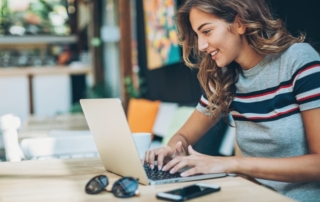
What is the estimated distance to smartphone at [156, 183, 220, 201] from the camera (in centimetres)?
112

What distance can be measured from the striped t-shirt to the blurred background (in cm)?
79

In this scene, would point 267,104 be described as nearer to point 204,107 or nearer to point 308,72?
point 308,72

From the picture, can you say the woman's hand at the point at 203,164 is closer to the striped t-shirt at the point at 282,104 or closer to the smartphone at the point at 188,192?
the smartphone at the point at 188,192

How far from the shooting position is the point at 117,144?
4.57 feet

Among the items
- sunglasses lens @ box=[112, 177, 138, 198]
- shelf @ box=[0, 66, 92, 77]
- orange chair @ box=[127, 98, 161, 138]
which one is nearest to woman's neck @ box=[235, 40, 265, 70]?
sunglasses lens @ box=[112, 177, 138, 198]

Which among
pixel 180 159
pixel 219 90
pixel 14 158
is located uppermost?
pixel 219 90

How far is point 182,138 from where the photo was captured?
192cm

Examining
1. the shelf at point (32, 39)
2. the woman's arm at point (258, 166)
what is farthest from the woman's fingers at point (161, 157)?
the shelf at point (32, 39)

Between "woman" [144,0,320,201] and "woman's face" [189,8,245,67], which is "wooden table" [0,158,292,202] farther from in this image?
"woman's face" [189,8,245,67]

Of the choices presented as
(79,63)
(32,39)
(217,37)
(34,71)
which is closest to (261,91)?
(217,37)

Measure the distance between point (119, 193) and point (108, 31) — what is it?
652 centimetres

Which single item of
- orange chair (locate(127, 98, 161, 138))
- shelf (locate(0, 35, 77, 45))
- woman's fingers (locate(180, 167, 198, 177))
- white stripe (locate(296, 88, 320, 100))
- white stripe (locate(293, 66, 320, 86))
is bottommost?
orange chair (locate(127, 98, 161, 138))

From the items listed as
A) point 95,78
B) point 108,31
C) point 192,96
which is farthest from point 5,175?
point 95,78

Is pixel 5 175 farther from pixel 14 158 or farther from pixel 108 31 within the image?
pixel 108 31
